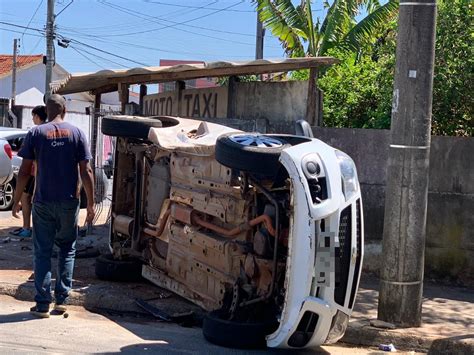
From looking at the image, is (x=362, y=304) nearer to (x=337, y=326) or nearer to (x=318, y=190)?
(x=337, y=326)

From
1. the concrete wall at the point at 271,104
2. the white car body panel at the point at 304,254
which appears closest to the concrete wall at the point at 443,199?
the concrete wall at the point at 271,104

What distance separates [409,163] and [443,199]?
7.38 feet

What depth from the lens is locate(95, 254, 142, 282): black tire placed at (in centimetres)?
793

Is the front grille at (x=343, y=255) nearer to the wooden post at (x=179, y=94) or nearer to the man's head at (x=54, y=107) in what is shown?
the man's head at (x=54, y=107)

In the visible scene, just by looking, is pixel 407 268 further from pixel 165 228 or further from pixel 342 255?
pixel 165 228

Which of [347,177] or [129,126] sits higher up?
[129,126]

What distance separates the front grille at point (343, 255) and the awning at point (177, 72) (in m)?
3.49

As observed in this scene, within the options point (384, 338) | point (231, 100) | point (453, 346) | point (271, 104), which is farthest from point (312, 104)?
point (453, 346)

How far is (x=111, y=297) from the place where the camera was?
731 centimetres

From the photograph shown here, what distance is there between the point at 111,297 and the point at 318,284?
Result: 2721 mm

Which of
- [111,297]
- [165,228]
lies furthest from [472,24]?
[111,297]

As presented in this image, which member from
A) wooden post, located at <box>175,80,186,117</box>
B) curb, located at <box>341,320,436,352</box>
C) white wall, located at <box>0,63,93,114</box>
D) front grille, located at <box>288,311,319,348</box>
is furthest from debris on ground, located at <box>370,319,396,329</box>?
white wall, located at <box>0,63,93,114</box>

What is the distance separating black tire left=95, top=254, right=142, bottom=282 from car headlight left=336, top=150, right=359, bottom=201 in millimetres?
3129

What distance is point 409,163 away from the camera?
645 cm
